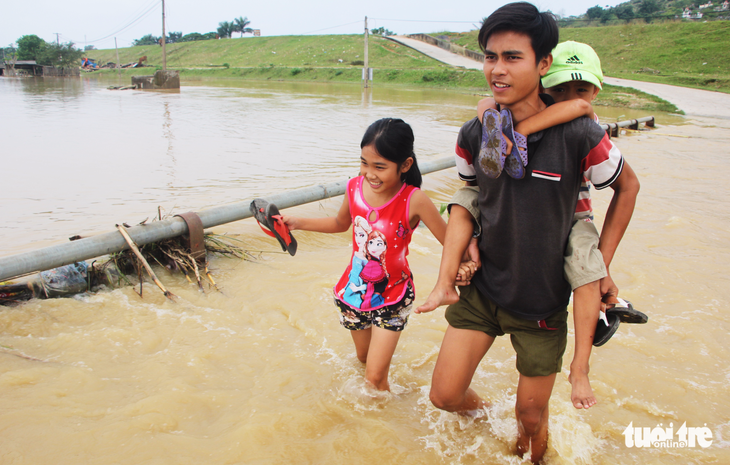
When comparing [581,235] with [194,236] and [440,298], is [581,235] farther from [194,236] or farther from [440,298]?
[194,236]

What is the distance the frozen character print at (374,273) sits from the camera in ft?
8.30

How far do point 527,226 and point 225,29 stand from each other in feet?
342

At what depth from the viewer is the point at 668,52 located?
35.5 metres

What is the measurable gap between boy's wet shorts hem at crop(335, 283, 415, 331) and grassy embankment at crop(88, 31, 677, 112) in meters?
21.8

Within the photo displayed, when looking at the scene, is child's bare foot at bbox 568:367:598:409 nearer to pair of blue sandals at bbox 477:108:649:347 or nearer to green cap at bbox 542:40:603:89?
pair of blue sandals at bbox 477:108:649:347

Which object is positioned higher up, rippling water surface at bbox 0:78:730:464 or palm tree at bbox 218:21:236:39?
palm tree at bbox 218:21:236:39

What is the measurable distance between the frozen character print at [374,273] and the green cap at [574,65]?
109 centimetres

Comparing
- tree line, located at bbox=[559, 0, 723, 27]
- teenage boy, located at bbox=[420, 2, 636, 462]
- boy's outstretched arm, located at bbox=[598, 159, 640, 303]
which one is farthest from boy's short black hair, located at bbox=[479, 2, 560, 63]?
tree line, located at bbox=[559, 0, 723, 27]

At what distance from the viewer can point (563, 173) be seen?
72.6 inches

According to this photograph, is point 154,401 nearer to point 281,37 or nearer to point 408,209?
point 408,209

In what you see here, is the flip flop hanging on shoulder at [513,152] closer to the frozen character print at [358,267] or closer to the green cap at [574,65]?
the green cap at [574,65]

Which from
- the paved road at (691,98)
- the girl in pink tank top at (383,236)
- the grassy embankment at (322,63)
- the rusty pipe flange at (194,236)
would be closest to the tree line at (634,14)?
the grassy embankment at (322,63)

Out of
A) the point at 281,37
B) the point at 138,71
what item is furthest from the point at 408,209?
the point at 281,37

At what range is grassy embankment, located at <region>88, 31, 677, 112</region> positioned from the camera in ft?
114
